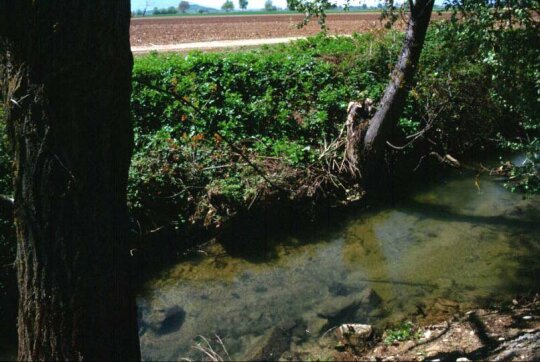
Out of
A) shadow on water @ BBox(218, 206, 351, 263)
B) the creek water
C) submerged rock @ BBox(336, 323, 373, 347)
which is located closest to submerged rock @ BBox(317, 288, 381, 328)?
the creek water

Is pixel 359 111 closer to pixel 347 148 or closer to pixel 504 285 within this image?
pixel 347 148

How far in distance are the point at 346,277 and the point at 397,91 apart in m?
3.60

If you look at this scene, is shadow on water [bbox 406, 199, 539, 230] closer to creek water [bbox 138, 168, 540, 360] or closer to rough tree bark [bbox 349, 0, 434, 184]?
creek water [bbox 138, 168, 540, 360]

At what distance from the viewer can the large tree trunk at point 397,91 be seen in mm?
8781

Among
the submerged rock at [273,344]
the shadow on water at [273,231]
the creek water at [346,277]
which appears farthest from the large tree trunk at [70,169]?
the shadow on water at [273,231]

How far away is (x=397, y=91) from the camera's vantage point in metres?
9.26

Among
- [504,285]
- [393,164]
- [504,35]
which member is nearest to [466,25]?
[504,35]

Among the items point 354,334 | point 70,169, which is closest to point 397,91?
point 354,334

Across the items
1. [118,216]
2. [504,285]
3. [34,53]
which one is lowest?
[504,285]

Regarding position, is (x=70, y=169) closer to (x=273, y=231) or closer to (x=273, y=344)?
(x=273, y=344)

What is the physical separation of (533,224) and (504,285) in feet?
6.92

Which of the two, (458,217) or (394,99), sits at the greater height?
(394,99)

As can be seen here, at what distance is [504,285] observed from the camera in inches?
278

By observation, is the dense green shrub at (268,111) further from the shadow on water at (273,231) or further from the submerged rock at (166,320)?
the submerged rock at (166,320)
